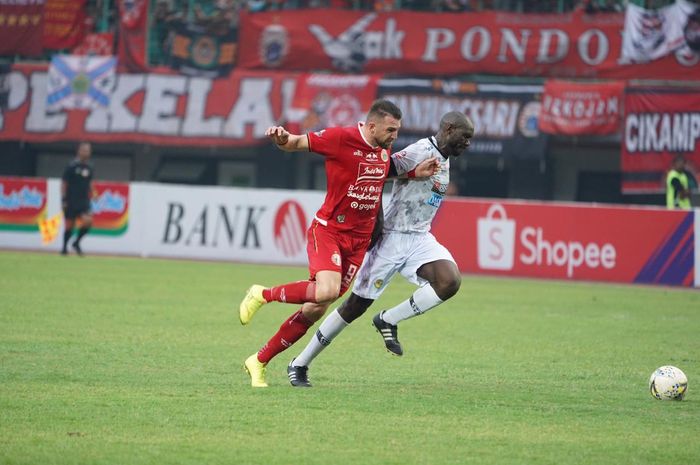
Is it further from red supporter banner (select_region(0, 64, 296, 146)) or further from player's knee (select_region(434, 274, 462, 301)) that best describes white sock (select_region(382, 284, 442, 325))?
red supporter banner (select_region(0, 64, 296, 146))

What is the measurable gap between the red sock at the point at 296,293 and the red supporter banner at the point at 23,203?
1852cm

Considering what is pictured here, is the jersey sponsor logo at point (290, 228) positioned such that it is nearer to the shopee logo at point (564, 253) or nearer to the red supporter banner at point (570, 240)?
the red supporter banner at point (570, 240)

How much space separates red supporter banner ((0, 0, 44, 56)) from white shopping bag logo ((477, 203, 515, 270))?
51.5 ft

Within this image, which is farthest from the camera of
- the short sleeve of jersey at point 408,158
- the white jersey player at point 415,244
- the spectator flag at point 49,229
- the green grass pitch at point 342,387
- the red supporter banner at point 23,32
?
the red supporter banner at point 23,32

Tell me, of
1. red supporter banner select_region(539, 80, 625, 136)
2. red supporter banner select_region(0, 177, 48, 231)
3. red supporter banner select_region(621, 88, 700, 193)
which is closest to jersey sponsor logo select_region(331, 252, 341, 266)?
red supporter banner select_region(0, 177, 48, 231)

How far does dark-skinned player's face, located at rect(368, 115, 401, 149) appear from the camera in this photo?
29.9 ft

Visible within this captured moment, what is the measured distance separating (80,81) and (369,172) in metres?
24.8

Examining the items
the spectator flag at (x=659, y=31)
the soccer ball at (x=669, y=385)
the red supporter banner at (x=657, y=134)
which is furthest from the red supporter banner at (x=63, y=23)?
the soccer ball at (x=669, y=385)

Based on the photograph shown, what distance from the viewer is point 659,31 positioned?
2834 cm

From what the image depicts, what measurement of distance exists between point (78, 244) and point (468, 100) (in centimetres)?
1020

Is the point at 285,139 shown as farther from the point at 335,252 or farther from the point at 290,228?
the point at 290,228

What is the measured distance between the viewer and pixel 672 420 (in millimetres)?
8195

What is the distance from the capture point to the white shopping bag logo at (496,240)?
23.3 m

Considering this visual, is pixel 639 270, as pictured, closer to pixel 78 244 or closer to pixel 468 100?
pixel 468 100
